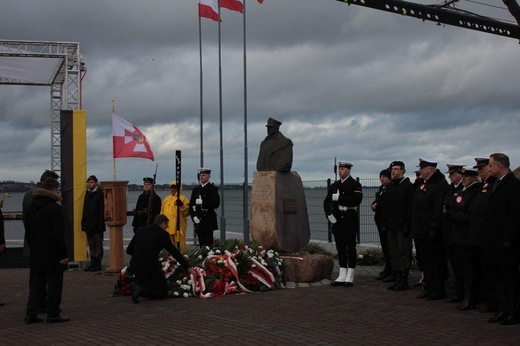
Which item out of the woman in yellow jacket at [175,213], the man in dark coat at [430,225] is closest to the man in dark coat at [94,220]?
the woman in yellow jacket at [175,213]

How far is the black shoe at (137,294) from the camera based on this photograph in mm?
10703

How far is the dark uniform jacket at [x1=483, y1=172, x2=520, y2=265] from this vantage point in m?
8.27

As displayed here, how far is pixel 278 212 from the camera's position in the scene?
12.5 meters

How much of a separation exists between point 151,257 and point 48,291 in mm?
1997

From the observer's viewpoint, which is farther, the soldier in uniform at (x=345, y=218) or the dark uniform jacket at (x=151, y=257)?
the soldier in uniform at (x=345, y=218)

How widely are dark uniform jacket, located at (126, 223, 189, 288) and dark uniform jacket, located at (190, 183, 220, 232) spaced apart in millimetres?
2921

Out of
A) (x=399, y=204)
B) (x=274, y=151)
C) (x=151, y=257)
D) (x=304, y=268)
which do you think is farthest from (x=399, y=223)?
(x=151, y=257)

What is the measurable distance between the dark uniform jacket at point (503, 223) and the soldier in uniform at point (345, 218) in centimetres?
339

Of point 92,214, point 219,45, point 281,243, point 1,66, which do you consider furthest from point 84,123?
point 1,66

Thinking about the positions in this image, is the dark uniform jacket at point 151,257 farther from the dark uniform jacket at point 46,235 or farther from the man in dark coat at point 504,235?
the man in dark coat at point 504,235

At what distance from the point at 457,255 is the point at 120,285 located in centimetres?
529

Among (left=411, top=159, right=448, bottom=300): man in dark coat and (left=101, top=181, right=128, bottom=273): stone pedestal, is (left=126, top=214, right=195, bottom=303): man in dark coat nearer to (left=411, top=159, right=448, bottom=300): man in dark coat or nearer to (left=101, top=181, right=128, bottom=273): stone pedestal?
(left=411, top=159, right=448, bottom=300): man in dark coat

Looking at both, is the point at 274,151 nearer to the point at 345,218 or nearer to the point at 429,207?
the point at 345,218

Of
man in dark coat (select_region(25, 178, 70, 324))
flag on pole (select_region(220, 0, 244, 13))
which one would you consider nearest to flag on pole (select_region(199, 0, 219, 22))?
flag on pole (select_region(220, 0, 244, 13))
